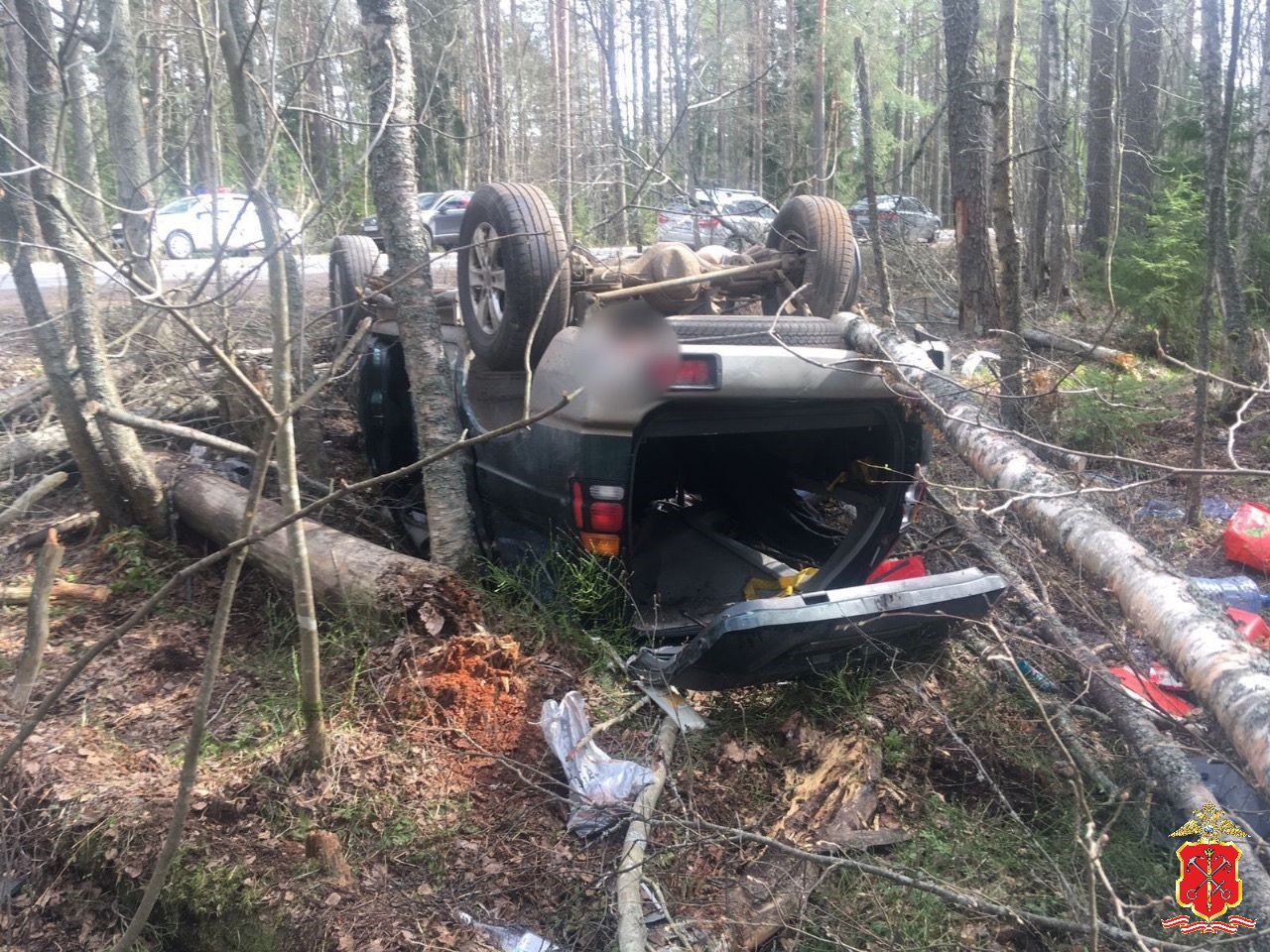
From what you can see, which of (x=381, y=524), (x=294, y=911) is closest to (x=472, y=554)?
(x=381, y=524)

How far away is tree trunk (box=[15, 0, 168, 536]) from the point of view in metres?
4.74

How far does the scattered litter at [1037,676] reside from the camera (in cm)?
401

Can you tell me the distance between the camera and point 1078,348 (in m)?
9.28

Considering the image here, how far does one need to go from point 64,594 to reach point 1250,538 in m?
6.31

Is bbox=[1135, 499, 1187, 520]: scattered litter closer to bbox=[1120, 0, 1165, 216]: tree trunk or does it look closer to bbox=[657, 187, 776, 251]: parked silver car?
bbox=[657, 187, 776, 251]: parked silver car

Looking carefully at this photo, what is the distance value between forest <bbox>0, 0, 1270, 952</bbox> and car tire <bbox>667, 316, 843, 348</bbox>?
0.9 inches

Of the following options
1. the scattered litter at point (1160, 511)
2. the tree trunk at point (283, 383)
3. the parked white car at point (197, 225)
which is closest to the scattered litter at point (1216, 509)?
the scattered litter at point (1160, 511)

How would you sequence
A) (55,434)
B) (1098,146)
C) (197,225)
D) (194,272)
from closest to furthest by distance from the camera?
(194,272)
(55,434)
(197,225)
(1098,146)

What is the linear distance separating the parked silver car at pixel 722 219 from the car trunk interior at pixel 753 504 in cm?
136

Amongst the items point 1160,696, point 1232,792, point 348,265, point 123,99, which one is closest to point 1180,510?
point 1160,696

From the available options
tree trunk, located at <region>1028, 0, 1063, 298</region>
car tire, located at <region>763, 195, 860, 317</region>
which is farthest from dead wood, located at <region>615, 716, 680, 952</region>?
tree trunk, located at <region>1028, 0, 1063, 298</region>

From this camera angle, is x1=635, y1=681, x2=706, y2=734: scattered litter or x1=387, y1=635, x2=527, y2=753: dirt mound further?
x1=635, y1=681, x2=706, y2=734: scattered litter

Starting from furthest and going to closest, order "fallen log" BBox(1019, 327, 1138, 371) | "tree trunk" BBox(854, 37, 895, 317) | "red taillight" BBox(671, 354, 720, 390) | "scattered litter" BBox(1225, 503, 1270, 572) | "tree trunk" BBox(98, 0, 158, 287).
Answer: "fallen log" BBox(1019, 327, 1138, 371)
"tree trunk" BBox(854, 37, 895, 317)
"tree trunk" BBox(98, 0, 158, 287)
"scattered litter" BBox(1225, 503, 1270, 572)
"red taillight" BBox(671, 354, 720, 390)

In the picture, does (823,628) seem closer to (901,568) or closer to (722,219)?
(901,568)
